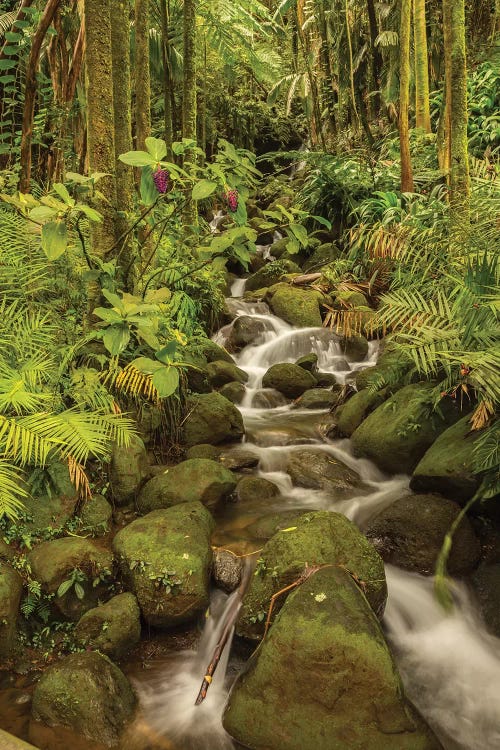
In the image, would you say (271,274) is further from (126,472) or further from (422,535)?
(422,535)

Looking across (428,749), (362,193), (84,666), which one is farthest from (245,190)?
(362,193)

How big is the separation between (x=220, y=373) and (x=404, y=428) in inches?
123

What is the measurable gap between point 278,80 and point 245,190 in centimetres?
1604

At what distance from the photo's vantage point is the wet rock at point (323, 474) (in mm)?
5445

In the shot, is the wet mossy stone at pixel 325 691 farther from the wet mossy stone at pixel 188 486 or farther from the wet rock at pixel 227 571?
the wet mossy stone at pixel 188 486

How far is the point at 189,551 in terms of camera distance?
378cm

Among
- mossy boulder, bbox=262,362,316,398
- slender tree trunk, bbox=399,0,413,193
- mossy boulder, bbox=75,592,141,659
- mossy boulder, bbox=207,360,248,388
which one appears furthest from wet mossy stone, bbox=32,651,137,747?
slender tree trunk, bbox=399,0,413,193

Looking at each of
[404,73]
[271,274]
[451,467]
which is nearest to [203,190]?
[451,467]

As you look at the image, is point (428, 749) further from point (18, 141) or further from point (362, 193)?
point (362, 193)

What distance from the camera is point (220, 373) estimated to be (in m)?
7.74

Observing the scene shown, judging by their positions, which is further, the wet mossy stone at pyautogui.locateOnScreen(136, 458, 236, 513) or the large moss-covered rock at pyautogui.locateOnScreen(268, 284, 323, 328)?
the large moss-covered rock at pyautogui.locateOnScreen(268, 284, 323, 328)

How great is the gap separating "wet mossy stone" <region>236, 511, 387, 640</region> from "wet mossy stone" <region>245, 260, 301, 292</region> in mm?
8309

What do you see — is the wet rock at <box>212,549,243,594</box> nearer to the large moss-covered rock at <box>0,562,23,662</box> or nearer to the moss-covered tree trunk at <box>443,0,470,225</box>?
the large moss-covered rock at <box>0,562,23,662</box>

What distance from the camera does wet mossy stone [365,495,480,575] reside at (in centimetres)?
402
